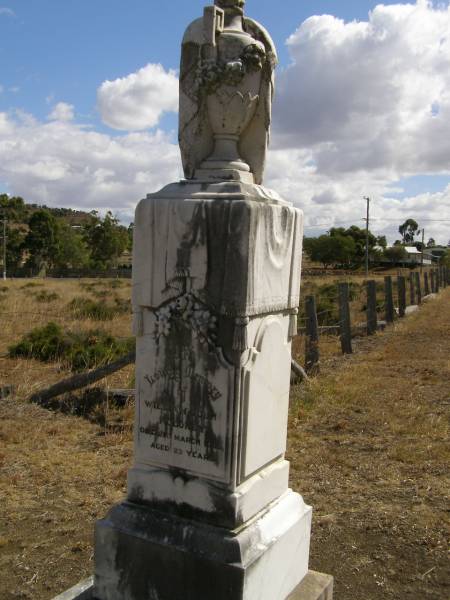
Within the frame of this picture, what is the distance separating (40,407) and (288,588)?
461 cm

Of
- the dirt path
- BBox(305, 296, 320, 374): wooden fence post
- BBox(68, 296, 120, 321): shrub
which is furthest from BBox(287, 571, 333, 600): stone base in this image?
BBox(68, 296, 120, 321): shrub

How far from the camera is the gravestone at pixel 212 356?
280 centimetres

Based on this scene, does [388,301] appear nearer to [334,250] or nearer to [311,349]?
[311,349]

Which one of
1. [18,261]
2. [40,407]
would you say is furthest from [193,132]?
[18,261]

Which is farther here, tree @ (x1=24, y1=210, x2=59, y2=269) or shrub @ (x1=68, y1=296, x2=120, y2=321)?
tree @ (x1=24, y1=210, x2=59, y2=269)

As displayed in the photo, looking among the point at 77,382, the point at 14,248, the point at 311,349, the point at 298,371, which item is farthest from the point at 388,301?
the point at 14,248

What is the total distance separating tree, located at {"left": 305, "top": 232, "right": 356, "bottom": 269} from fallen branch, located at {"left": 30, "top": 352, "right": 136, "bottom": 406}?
66.3 meters

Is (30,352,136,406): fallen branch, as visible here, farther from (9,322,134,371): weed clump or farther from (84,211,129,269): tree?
(84,211,129,269): tree

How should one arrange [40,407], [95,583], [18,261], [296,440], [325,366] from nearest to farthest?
[95,583]
[296,440]
[40,407]
[325,366]
[18,261]

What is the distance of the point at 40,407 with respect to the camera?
6953 mm

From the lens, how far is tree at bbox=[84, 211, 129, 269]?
2432 inches

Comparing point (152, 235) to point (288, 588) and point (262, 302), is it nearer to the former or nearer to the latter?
point (262, 302)

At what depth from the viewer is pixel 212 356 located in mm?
2854

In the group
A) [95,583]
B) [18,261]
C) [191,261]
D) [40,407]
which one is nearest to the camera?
[191,261]
